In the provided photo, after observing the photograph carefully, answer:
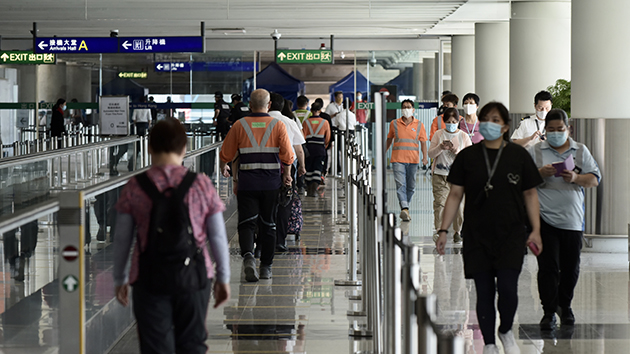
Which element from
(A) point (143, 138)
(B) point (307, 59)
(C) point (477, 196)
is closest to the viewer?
(C) point (477, 196)

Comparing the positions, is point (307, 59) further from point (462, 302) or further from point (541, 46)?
point (462, 302)

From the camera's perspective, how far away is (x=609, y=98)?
9.75 meters

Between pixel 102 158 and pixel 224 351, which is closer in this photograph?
pixel 224 351

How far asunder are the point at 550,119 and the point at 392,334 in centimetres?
257

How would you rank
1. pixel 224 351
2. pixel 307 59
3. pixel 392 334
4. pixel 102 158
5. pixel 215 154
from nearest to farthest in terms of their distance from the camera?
pixel 392 334 → pixel 224 351 → pixel 215 154 → pixel 102 158 → pixel 307 59

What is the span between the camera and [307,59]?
19375 millimetres

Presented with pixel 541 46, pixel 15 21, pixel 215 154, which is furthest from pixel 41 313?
pixel 15 21

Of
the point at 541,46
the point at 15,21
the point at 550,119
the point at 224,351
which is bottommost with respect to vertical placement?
the point at 224,351

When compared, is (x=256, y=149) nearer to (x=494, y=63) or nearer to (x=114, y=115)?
(x=494, y=63)

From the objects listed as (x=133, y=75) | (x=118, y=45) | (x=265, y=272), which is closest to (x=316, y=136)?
(x=118, y=45)

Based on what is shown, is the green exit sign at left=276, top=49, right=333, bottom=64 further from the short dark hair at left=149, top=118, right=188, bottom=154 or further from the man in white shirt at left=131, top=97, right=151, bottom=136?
the short dark hair at left=149, top=118, right=188, bottom=154

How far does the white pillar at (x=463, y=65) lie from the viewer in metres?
22.6

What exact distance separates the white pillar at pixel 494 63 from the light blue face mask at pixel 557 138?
1286 cm

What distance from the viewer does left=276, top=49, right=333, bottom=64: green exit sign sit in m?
19.3
